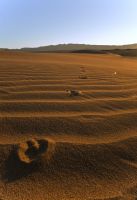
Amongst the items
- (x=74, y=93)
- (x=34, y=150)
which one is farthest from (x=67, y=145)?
(x=74, y=93)

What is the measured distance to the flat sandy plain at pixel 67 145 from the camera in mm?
1605

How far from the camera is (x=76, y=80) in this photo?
408cm

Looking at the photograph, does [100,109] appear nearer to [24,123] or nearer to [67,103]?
[67,103]

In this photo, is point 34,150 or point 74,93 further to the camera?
point 74,93

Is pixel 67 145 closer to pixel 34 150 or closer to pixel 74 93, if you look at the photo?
pixel 34 150

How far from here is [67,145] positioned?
1.96m

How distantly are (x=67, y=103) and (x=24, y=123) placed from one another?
0.62 m

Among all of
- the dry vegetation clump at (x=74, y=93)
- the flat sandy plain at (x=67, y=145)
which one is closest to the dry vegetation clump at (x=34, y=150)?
the flat sandy plain at (x=67, y=145)

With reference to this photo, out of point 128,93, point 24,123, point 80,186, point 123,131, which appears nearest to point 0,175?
point 80,186

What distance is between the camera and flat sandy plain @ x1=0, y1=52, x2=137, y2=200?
161 centimetres

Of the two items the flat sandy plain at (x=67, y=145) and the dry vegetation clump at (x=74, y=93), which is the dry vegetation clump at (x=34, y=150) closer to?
the flat sandy plain at (x=67, y=145)

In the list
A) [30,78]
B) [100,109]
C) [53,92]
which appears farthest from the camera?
[30,78]

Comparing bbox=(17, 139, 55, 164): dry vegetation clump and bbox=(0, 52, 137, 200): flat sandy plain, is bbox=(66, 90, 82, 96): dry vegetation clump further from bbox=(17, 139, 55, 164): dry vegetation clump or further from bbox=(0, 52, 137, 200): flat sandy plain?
bbox=(17, 139, 55, 164): dry vegetation clump

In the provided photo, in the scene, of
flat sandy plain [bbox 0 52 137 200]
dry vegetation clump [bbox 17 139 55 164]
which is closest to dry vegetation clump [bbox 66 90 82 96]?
flat sandy plain [bbox 0 52 137 200]
